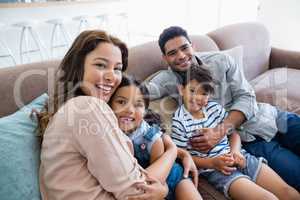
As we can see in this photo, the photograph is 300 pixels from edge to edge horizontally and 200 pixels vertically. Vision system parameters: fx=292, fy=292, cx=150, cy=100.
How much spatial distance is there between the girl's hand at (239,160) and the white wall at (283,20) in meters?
2.41

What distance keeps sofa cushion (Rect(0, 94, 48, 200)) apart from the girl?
0.36 m

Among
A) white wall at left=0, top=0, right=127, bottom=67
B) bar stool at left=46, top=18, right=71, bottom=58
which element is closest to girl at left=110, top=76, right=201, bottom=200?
white wall at left=0, top=0, right=127, bottom=67

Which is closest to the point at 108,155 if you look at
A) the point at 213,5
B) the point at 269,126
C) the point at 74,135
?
the point at 74,135

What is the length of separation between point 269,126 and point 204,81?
474 mm

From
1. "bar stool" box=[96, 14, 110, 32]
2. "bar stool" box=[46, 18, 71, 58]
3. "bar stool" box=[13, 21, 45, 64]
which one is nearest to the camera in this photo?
"bar stool" box=[13, 21, 45, 64]

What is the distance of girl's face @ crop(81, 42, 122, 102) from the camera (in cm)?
107

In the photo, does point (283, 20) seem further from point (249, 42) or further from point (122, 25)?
point (122, 25)

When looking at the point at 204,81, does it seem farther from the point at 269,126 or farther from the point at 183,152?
the point at 269,126

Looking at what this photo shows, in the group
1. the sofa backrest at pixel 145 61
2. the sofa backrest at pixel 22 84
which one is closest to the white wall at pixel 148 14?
the sofa backrest at pixel 145 61

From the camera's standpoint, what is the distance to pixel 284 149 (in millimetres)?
1531

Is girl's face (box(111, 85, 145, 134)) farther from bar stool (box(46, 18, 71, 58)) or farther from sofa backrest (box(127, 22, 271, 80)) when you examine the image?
bar stool (box(46, 18, 71, 58))

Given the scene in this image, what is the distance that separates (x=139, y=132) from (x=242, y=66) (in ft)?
3.94

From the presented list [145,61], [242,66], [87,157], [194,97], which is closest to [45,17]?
[145,61]

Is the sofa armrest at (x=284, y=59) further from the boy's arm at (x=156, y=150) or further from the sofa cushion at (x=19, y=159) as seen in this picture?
the sofa cushion at (x=19, y=159)
